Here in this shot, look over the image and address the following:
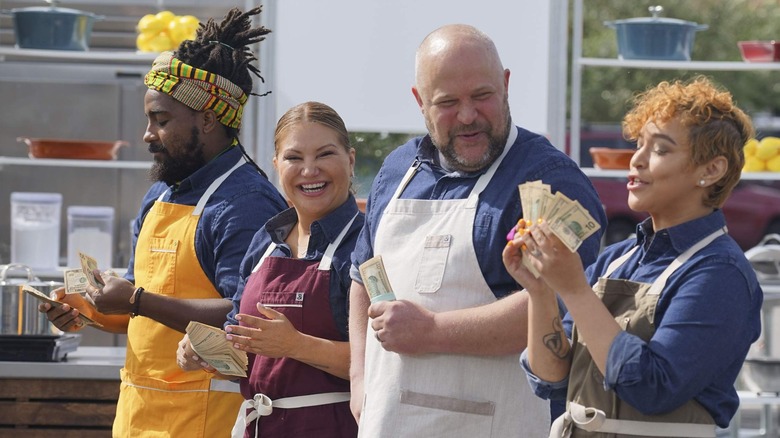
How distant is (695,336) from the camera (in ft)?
6.81

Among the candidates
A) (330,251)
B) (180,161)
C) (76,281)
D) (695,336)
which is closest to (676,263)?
(695,336)

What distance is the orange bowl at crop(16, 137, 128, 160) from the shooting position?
18.5 feet

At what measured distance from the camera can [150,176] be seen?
3504mm

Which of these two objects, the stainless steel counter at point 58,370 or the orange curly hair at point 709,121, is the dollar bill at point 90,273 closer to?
the stainless steel counter at point 58,370

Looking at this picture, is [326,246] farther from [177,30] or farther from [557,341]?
[177,30]

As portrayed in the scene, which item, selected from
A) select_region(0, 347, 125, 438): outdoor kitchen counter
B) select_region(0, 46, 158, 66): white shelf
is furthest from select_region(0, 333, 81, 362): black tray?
select_region(0, 46, 158, 66): white shelf

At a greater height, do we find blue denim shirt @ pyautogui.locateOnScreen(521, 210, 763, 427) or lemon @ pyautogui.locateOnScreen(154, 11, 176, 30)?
lemon @ pyautogui.locateOnScreen(154, 11, 176, 30)

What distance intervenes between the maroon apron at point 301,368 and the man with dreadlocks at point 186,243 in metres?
0.30

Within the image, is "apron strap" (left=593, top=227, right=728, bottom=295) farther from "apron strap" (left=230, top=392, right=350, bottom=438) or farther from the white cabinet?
the white cabinet

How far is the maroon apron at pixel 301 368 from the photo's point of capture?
2.86 m

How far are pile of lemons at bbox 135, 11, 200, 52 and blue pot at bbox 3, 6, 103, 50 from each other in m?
0.26

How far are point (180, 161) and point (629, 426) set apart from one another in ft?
5.65

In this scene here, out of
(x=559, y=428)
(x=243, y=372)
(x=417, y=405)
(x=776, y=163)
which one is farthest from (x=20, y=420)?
(x=776, y=163)

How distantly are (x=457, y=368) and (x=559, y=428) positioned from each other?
0.31 m
